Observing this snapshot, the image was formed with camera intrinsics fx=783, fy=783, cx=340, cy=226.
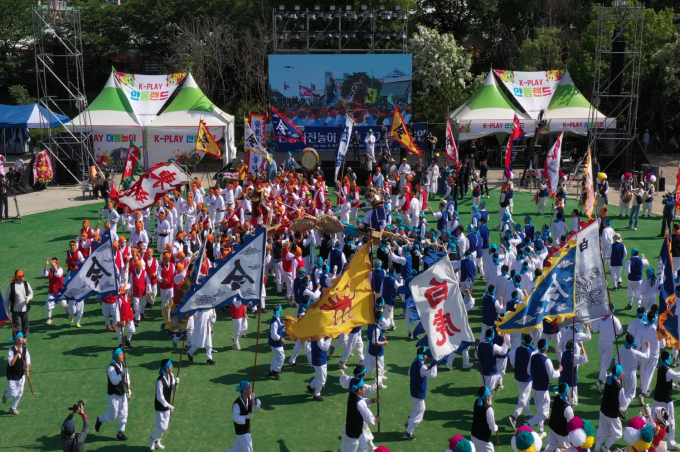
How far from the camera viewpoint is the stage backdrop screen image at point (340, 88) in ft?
117

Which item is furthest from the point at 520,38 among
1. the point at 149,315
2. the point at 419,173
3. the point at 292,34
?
the point at 149,315

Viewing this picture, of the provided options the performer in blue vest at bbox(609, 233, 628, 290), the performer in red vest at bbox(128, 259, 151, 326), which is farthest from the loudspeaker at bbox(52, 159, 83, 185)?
the performer in blue vest at bbox(609, 233, 628, 290)

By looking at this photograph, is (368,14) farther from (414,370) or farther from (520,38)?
(414,370)

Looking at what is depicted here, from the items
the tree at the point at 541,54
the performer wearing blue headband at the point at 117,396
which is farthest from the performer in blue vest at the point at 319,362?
the tree at the point at 541,54

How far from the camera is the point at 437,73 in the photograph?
42094 mm

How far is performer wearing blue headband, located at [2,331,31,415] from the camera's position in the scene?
1274 cm

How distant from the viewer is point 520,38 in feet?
155

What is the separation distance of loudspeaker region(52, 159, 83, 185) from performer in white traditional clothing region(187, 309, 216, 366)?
21669 mm

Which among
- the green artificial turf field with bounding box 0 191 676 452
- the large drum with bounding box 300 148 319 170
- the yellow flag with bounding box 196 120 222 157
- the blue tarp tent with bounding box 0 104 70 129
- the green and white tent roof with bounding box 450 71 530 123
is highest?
the green and white tent roof with bounding box 450 71 530 123

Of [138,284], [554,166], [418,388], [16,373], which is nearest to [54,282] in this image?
[138,284]

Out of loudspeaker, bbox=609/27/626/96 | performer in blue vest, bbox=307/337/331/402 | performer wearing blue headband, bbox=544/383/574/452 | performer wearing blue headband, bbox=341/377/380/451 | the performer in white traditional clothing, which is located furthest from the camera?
loudspeaker, bbox=609/27/626/96

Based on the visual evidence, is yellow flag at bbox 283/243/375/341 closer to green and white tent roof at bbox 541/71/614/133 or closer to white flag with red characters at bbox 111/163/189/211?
white flag with red characters at bbox 111/163/189/211

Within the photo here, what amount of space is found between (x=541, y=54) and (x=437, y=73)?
6004mm

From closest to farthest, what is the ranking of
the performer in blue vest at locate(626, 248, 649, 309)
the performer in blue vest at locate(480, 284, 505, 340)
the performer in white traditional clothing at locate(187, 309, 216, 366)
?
the performer in blue vest at locate(480, 284, 505, 340), the performer in white traditional clothing at locate(187, 309, 216, 366), the performer in blue vest at locate(626, 248, 649, 309)
